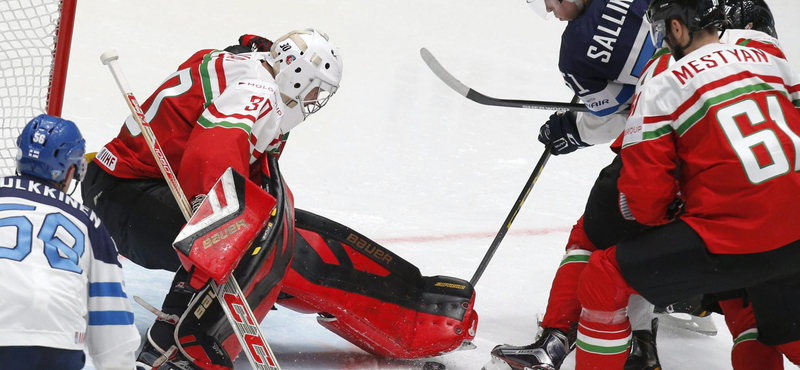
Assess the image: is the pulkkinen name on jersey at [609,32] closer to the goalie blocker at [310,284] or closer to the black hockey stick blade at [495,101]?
the black hockey stick blade at [495,101]

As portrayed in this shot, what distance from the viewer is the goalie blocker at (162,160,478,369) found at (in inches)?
81.4

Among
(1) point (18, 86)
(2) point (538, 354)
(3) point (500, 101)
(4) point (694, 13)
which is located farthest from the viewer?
(3) point (500, 101)

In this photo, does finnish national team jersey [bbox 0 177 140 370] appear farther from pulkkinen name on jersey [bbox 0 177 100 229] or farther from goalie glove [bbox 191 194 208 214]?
goalie glove [bbox 191 194 208 214]

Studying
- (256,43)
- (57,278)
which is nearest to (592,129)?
(256,43)

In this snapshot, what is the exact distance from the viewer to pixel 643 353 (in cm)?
258

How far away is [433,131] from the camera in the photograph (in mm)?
4680

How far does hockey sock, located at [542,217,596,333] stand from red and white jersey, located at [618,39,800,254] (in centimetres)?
43

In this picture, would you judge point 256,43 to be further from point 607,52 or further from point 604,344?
point 604,344

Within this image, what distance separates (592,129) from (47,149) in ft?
6.44

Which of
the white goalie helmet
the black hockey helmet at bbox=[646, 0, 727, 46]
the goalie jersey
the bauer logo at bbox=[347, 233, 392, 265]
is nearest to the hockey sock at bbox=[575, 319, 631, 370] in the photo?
the bauer logo at bbox=[347, 233, 392, 265]

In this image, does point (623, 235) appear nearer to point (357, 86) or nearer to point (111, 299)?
point (111, 299)

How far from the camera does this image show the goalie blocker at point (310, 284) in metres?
2.07

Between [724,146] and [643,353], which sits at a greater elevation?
[724,146]

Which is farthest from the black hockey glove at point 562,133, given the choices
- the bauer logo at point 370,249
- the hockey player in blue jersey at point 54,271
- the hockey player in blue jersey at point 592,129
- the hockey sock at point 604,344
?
the hockey player in blue jersey at point 54,271
